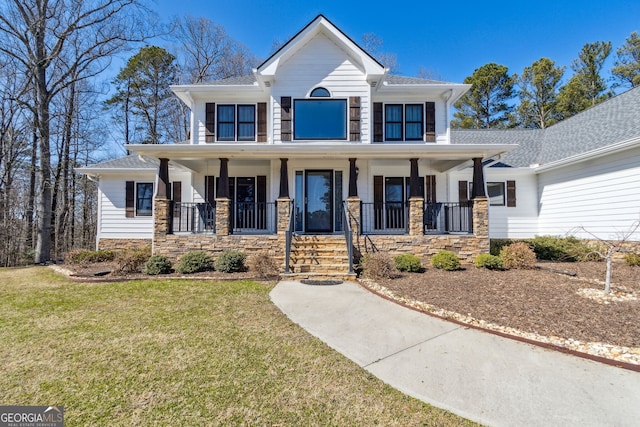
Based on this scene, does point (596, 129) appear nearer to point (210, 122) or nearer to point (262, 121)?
point (262, 121)

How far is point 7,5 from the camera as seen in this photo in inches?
483

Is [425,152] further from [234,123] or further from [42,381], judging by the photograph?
[42,381]

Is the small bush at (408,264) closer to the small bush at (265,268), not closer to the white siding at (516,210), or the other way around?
the small bush at (265,268)

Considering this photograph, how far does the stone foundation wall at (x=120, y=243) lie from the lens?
39.7 feet

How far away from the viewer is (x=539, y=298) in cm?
544

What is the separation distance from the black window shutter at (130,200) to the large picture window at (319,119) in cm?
742

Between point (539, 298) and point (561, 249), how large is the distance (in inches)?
244

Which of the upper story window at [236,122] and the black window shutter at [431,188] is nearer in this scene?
the upper story window at [236,122]

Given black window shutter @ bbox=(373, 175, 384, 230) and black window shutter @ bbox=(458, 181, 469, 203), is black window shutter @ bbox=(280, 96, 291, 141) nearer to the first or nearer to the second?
black window shutter @ bbox=(373, 175, 384, 230)

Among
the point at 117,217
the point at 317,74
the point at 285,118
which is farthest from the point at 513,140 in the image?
the point at 117,217

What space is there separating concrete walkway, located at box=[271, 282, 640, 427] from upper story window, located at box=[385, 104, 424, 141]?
26.2ft

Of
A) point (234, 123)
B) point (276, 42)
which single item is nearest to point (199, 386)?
point (234, 123)

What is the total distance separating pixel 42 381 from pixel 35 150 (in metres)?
19.3

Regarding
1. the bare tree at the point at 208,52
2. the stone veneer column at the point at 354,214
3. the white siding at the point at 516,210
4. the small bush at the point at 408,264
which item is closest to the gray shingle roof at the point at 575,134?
the white siding at the point at 516,210
